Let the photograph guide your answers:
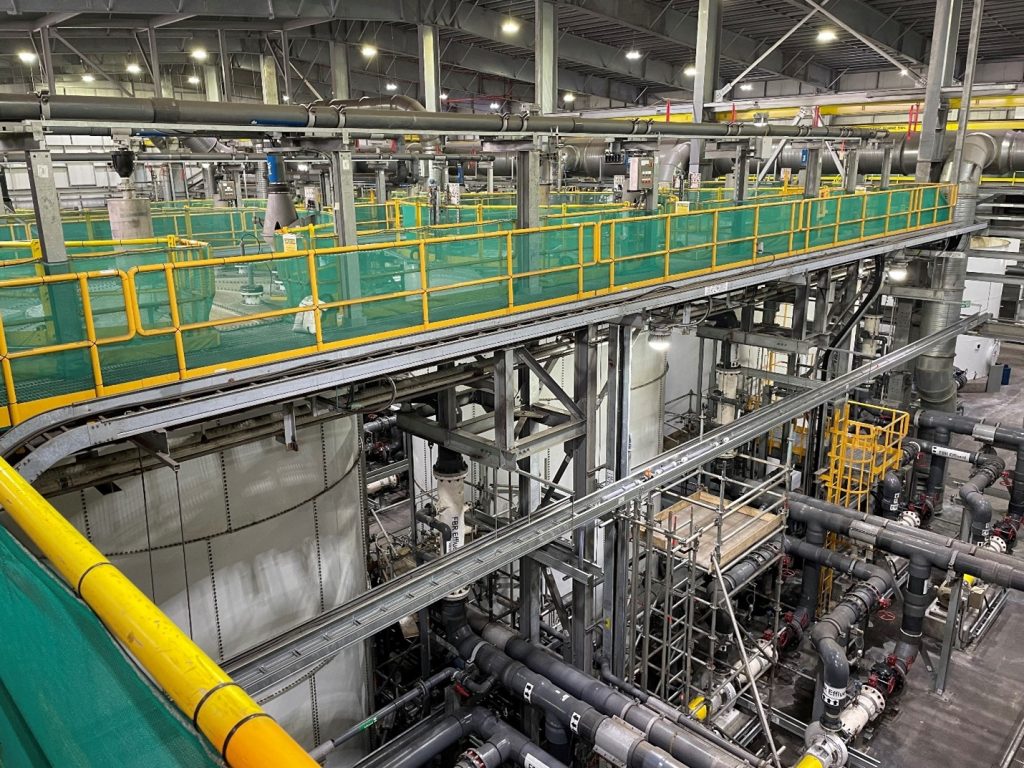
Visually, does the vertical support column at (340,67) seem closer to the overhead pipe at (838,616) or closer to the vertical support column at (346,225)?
the vertical support column at (346,225)

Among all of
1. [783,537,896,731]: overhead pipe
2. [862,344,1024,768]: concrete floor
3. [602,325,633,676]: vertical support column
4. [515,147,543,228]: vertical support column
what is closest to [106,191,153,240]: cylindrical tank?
[515,147,543,228]: vertical support column

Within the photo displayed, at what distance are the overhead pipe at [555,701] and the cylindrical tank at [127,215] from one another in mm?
6517

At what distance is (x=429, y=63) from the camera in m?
21.8

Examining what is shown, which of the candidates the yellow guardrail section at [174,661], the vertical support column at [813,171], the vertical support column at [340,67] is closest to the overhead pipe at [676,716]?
the yellow guardrail section at [174,661]

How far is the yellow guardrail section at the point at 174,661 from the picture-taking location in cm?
131

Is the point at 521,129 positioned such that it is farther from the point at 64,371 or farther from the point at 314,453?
the point at 64,371

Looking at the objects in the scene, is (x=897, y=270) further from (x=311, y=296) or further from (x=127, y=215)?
(x=127, y=215)

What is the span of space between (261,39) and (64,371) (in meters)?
24.5

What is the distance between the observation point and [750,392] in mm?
22312

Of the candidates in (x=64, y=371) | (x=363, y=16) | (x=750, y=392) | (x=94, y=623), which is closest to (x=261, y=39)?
(x=363, y=16)

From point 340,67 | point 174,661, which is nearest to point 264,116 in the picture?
point 174,661

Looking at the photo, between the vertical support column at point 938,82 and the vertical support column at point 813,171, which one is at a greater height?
the vertical support column at point 938,82

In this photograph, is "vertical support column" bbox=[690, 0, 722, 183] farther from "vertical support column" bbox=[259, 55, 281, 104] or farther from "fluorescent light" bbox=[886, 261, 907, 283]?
"vertical support column" bbox=[259, 55, 281, 104]

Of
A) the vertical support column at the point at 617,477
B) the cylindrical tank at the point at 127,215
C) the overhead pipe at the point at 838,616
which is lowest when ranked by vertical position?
the overhead pipe at the point at 838,616
